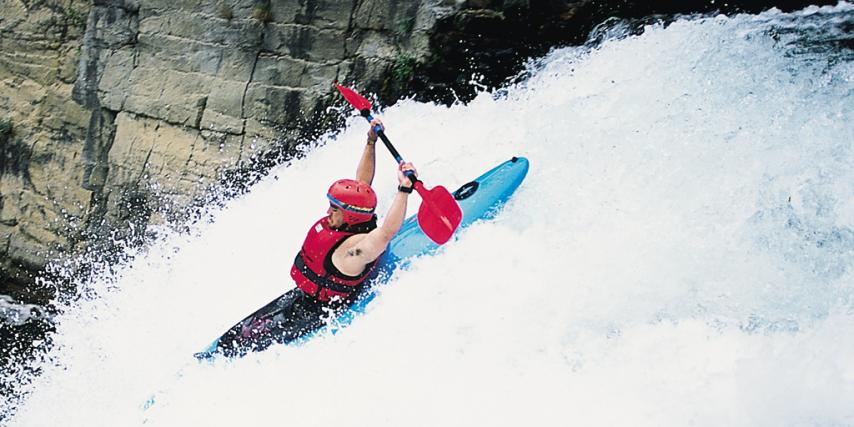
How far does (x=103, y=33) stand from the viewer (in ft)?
20.0

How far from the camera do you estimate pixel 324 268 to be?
325 centimetres

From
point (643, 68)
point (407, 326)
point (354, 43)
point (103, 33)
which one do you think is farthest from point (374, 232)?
point (103, 33)

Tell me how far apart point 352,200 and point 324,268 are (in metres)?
0.32

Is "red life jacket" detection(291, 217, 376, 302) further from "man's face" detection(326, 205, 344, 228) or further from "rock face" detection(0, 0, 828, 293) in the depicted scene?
"rock face" detection(0, 0, 828, 293)

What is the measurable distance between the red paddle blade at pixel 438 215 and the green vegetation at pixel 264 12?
2.83m

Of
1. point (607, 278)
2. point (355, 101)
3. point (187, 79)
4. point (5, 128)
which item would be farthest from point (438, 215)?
point (5, 128)

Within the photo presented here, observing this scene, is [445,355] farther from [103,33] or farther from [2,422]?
[103,33]

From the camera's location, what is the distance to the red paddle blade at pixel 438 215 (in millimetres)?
3246

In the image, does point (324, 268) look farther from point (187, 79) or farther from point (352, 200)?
point (187, 79)

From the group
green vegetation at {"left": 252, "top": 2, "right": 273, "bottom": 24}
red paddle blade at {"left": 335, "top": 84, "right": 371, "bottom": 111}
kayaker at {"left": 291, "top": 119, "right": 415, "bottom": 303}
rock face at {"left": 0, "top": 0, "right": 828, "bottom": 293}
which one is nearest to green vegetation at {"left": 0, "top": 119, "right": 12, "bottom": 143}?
rock face at {"left": 0, "top": 0, "right": 828, "bottom": 293}

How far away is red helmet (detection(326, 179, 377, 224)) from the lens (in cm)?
314

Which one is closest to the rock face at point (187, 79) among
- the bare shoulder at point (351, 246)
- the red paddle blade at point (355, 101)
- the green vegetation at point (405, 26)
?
the green vegetation at point (405, 26)

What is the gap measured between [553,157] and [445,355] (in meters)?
1.39

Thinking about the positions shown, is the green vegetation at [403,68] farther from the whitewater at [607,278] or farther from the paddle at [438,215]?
the paddle at [438,215]
